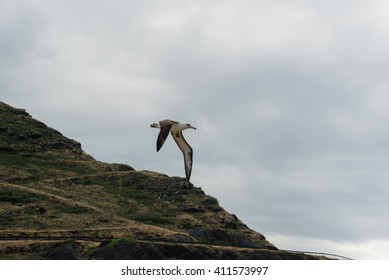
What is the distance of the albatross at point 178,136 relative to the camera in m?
32.7

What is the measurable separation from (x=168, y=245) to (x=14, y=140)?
3439 inches

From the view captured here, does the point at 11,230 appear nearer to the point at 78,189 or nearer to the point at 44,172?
the point at 78,189

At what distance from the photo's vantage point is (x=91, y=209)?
106m

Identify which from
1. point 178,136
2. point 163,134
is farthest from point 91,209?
point 163,134

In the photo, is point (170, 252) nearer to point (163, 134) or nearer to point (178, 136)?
point (178, 136)

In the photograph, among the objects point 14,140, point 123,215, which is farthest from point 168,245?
point 14,140

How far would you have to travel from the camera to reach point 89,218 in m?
100

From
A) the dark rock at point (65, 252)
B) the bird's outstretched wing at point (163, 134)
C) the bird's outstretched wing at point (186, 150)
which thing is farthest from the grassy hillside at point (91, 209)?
the bird's outstretched wing at point (163, 134)

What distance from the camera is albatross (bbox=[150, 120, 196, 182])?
32678mm

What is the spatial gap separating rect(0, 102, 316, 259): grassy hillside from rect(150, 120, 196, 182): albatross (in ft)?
103

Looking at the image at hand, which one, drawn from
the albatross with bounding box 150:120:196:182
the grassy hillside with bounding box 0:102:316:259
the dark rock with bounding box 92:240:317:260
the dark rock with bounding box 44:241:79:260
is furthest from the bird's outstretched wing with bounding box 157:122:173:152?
the dark rock with bounding box 44:241:79:260

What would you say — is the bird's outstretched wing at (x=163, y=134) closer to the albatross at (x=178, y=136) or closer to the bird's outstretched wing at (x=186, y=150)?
the albatross at (x=178, y=136)

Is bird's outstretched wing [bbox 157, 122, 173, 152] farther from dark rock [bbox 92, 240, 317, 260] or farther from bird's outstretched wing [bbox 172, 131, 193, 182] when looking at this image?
dark rock [bbox 92, 240, 317, 260]

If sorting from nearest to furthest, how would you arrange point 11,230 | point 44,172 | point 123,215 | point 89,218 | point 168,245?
1. point 168,245
2. point 11,230
3. point 89,218
4. point 123,215
5. point 44,172
